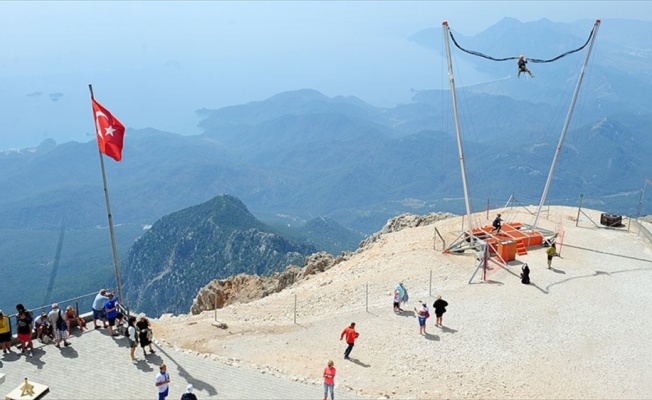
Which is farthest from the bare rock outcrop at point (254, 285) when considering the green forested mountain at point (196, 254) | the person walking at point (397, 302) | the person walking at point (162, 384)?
the green forested mountain at point (196, 254)

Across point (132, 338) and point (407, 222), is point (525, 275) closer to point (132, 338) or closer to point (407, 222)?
point (132, 338)

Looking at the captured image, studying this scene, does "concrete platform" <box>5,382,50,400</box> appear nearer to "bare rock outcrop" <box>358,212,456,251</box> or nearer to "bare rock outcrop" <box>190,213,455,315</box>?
"bare rock outcrop" <box>190,213,455,315</box>

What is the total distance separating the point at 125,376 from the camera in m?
17.6

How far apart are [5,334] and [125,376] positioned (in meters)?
4.23

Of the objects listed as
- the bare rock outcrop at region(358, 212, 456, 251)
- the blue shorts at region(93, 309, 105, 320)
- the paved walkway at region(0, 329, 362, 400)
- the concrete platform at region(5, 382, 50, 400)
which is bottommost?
the bare rock outcrop at region(358, 212, 456, 251)

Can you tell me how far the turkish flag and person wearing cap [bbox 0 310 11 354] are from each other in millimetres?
6629

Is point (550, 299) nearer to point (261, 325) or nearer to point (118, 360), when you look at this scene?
point (261, 325)

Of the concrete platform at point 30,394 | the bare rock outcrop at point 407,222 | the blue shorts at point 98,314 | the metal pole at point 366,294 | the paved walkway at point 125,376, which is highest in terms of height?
the concrete platform at point 30,394

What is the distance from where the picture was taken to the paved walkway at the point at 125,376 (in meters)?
16.8

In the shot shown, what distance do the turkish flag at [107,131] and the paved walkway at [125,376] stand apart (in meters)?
6.98

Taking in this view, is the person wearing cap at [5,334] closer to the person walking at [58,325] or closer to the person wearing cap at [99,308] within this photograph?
the person walking at [58,325]

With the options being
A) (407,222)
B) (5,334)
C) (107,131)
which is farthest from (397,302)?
(407,222)

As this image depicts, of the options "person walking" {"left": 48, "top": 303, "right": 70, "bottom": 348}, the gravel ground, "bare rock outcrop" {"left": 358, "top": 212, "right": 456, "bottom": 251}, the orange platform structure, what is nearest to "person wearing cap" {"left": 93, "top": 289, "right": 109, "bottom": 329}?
"person walking" {"left": 48, "top": 303, "right": 70, "bottom": 348}

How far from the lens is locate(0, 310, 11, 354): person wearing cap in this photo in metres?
18.3
